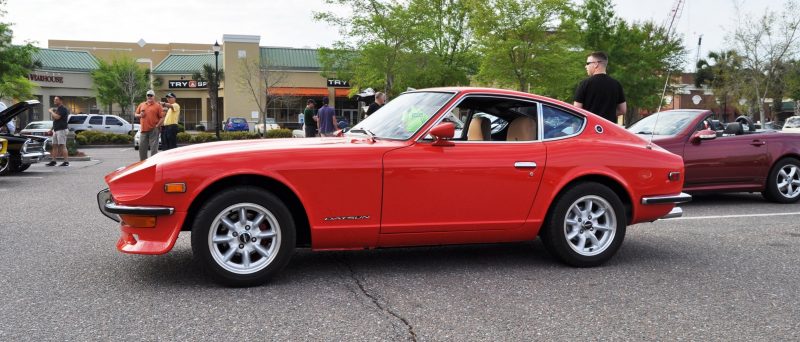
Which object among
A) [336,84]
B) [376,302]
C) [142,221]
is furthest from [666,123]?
[336,84]

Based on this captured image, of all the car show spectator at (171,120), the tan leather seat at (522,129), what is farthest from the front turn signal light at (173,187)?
the car show spectator at (171,120)

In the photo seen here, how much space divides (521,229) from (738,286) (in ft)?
5.02

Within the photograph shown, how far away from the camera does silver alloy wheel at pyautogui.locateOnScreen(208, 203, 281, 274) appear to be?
435cm

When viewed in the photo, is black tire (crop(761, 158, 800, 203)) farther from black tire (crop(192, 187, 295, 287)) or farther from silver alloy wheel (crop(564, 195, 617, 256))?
black tire (crop(192, 187, 295, 287))

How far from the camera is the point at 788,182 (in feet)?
31.0

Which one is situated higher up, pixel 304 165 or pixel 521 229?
pixel 304 165

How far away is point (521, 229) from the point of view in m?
5.02

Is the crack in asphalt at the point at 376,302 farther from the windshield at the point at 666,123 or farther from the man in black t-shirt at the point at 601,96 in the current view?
the windshield at the point at 666,123

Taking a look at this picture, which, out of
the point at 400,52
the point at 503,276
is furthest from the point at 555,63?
the point at 503,276

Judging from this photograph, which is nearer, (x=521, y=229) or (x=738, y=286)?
(x=738, y=286)

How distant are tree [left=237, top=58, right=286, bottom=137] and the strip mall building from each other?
10 centimetres

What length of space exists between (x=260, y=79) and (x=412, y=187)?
50814 millimetres

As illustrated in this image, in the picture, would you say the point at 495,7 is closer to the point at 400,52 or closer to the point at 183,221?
the point at 400,52

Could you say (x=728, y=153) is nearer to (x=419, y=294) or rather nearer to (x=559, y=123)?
(x=559, y=123)
